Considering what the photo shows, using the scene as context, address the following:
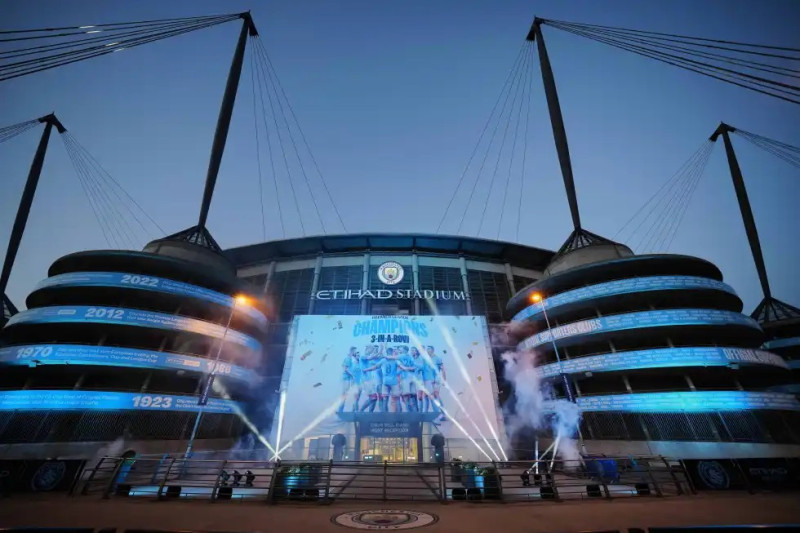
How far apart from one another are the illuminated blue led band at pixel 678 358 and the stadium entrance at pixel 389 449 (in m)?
13.3

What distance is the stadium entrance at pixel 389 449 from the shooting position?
83.4ft

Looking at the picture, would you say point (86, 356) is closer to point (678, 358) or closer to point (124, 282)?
point (124, 282)

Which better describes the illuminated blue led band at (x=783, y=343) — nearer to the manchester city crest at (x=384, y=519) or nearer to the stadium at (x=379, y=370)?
the stadium at (x=379, y=370)

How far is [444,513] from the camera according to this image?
32.6 feet

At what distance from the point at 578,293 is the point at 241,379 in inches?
1322

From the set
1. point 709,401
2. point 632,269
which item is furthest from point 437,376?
point 632,269

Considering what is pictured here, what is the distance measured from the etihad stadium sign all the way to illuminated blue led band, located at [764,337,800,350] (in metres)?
37.1

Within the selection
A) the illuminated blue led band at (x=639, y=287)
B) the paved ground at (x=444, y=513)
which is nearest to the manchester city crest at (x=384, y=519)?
the paved ground at (x=444, y=513)

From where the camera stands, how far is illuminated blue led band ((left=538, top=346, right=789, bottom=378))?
24547 mm

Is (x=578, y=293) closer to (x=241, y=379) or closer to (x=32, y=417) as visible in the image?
(x=241, y=379)

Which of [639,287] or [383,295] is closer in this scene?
[639,287]

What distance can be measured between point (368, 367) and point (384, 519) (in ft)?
63.4

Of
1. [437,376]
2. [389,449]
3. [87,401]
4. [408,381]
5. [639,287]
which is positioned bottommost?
[389,449]

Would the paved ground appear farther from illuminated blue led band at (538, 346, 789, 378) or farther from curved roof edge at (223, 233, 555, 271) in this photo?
curved roof edge at (223, 233, 555, 271)
